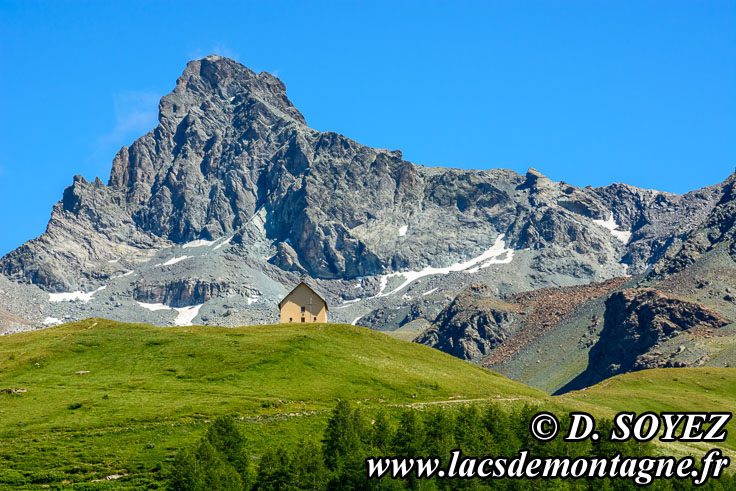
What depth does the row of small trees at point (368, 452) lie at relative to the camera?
56.2m

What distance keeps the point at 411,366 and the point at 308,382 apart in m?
19.9

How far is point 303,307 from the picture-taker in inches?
5581

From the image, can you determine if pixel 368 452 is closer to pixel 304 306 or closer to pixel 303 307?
pixel 303 307

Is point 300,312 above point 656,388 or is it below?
above

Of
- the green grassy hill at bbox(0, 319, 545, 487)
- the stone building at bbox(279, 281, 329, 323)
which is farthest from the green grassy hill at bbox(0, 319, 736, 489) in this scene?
the stone building at bbox(279, 281, 329, 323)

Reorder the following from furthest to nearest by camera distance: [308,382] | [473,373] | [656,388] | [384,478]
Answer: [656,388] < [473,373] < [308,382] < [384,478]

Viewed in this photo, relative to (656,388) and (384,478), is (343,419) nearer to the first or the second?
(384,478)

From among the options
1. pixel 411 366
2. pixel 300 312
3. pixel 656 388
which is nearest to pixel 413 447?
pixel 411 366

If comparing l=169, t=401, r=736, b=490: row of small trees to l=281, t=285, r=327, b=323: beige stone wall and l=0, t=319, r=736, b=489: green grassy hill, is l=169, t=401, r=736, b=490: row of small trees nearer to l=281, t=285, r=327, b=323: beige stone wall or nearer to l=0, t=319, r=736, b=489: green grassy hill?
l=0, t=319, r=736, b=489: green grassy hill

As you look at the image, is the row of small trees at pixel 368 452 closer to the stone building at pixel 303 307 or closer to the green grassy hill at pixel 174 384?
the green grassy hill at pixel 174 384

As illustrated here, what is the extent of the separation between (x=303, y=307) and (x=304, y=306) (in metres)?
0.28

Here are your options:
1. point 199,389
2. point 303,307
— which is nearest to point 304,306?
point 303,307

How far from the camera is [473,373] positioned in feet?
371

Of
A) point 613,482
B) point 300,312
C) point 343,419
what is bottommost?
point 613,482
